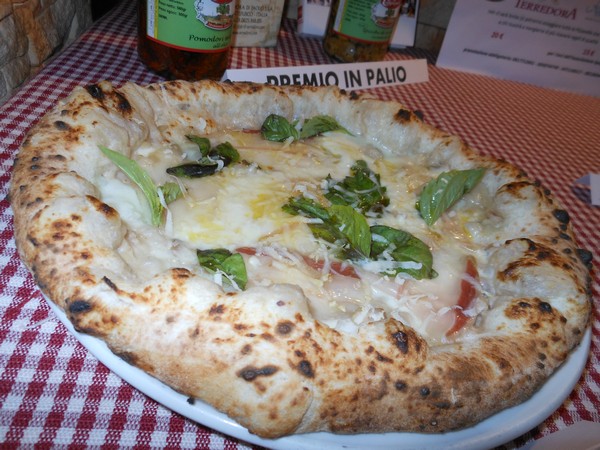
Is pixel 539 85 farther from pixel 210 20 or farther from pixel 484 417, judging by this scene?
pixel 484 417

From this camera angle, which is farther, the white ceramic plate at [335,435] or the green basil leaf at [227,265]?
the green basil leaf at [227,265]

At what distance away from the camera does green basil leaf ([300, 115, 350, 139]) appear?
2.27 metres

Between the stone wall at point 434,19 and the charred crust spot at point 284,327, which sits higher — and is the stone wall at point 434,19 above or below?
below

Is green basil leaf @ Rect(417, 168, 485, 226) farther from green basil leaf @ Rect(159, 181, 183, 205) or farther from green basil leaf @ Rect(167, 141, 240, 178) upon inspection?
green basil leaf @ Rect(159, 181, 183, 205)

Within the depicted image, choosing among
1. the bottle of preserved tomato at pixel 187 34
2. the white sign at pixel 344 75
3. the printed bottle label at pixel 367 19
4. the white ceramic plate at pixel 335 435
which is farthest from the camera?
the printed bottle label at pixel 367 19

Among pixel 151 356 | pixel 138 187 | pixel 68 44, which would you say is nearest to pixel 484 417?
pixel 151 356

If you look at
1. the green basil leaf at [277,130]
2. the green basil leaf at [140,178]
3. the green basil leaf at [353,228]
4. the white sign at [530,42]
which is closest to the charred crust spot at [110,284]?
the green basil leaf at [140,178]

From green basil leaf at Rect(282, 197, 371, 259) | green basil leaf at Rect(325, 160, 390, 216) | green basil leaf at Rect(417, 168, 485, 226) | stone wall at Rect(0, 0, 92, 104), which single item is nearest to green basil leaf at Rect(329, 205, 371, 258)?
green basil leaf at Rect(282, 197, 371, 259)

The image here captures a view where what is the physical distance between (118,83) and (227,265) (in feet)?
6.19

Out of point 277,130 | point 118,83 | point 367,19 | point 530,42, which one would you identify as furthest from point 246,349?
point 530,42

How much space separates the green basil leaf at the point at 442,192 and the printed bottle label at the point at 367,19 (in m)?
1.72

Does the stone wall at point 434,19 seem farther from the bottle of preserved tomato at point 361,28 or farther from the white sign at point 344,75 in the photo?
the bottle of preserved tomato at point 361,28

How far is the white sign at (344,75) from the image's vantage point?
2707mm

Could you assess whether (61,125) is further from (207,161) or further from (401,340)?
(401,340)
